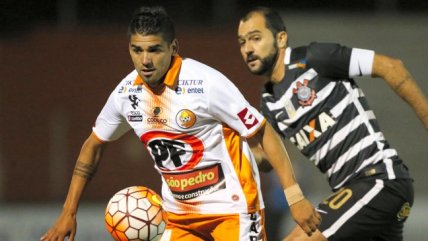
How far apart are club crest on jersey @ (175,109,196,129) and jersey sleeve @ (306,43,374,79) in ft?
3.03

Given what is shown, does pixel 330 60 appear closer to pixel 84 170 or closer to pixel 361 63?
pixel 361 63

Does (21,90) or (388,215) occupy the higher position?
(21,90)

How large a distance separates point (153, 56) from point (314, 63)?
1053 millimetres

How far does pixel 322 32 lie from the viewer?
10445mm

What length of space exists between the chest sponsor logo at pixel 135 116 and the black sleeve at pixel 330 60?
42.8 inches

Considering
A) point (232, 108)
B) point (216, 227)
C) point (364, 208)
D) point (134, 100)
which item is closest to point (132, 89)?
point (134, 100)

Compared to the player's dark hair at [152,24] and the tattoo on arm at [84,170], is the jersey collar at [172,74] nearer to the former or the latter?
the player's dark hair at [152,24]

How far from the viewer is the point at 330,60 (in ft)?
17.9

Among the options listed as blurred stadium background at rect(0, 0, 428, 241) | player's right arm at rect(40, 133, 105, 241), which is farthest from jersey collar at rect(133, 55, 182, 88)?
blurred stadium background at rect(0, 0, 428, 241)

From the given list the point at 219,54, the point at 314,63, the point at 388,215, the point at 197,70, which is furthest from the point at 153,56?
the point at 219,54

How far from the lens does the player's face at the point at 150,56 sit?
4941 millimetres

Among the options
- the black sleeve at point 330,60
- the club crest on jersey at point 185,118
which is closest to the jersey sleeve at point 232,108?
the club crest on jersey at point 185,118

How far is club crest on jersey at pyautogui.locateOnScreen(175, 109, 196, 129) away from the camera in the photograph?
5000 mm

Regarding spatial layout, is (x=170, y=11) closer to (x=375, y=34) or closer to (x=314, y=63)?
(x=375, y=34)
